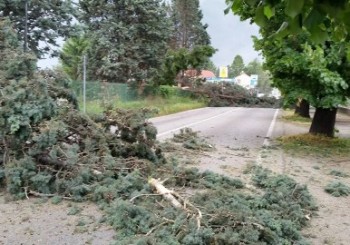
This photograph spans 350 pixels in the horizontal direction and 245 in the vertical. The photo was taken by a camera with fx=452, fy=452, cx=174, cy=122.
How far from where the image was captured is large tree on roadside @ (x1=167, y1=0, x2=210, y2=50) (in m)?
63.4

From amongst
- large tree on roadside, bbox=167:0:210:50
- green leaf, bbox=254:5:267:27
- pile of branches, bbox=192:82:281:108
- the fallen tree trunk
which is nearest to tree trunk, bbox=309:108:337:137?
the fallen tree trunk

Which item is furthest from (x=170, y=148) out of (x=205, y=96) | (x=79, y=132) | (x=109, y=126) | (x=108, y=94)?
(x=205, y=96)

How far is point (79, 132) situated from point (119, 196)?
183 cm

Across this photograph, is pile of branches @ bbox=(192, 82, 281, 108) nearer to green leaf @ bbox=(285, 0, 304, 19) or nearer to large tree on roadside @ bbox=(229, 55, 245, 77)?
green leaf @ bbox=(285, 0, 304, 19)

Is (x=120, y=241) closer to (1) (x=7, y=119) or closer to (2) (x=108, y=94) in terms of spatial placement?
(1) (x=7, y=119)

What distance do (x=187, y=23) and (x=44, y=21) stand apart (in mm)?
43365

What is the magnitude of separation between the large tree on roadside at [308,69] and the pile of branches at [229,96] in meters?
33.1

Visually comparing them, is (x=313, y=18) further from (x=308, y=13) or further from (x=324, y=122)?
(x=324, y=122)

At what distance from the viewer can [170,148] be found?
11102 mm

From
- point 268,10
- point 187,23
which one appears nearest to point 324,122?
point 268,10

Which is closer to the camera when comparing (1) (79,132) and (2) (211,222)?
(2) (211,222)

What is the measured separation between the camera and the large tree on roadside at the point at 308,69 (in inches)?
444

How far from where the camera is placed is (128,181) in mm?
6512

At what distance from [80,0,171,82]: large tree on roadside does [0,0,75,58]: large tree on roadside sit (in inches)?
382
